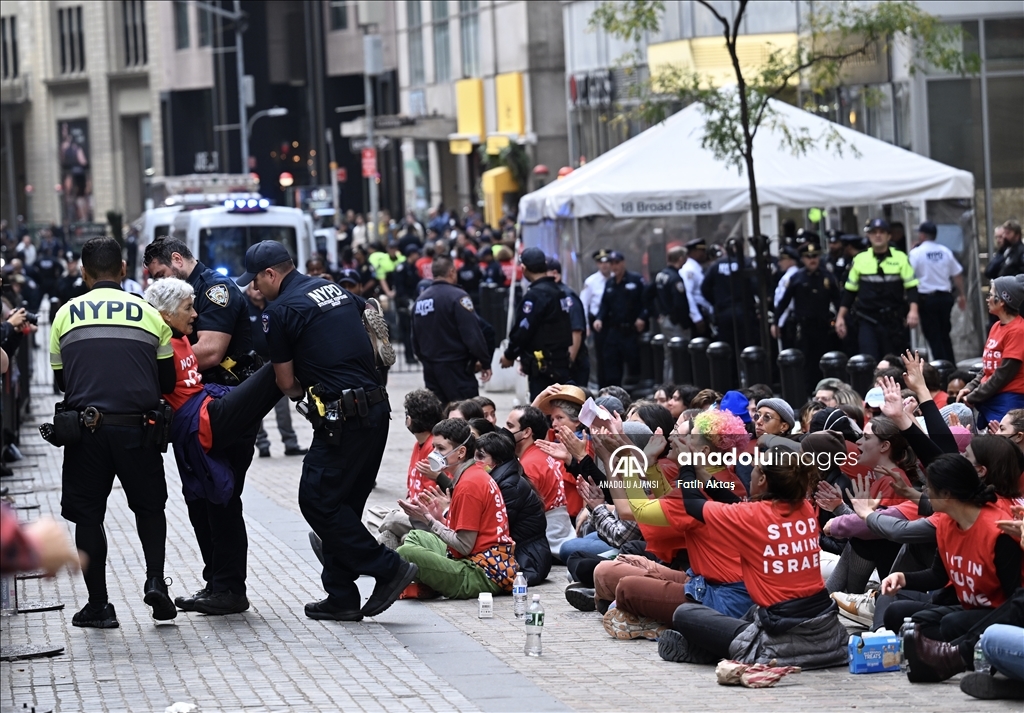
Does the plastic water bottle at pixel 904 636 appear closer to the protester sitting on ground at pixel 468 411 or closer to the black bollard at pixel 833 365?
the protester sitting on ground at pixel 468 411

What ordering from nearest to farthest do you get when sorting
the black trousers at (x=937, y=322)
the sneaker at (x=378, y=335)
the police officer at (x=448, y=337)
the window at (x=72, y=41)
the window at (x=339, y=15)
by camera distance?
the sneaker at (x=378, y=335) → the police officer at (x=448, y=337) → the black trousers at (x=937, y=322) → the window at (x=339, y=15) → the window at (x=72, y=41)

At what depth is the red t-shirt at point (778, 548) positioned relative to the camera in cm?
786

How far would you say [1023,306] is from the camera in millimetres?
10961

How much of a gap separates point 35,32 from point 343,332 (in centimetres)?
9654

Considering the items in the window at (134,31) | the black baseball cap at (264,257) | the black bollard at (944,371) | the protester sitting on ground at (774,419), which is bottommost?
the black bollard at (944,371)

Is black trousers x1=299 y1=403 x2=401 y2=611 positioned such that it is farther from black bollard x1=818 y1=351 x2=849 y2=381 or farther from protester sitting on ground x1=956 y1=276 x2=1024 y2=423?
black bollard x1=818 y1=351 x2=849 y2=381

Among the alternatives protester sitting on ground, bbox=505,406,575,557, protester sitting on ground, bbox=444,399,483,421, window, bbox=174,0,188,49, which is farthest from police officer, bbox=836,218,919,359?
window, bbox=174,0,188,49

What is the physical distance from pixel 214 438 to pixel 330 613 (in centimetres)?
108

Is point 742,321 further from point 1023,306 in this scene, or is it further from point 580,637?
point 580,637

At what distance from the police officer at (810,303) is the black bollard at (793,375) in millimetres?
2567

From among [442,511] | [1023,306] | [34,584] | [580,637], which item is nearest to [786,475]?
[580,637]

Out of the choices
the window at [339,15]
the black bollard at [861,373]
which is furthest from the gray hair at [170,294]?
the window at [339,15]

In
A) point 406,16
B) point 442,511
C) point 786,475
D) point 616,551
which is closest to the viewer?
point 786,475

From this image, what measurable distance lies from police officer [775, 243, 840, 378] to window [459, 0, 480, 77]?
115 ft
